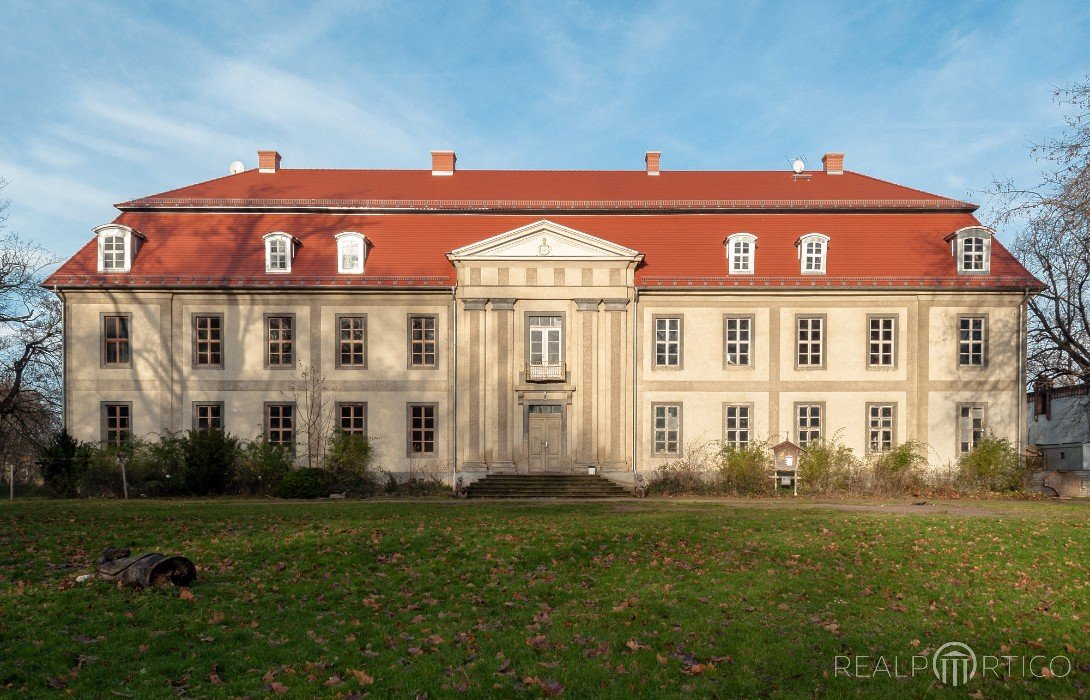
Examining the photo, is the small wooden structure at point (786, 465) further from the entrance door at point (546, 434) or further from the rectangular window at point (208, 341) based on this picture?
the rectangular window at point (208, 341)

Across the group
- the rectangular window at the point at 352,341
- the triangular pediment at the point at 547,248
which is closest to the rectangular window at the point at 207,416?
the rectangular window at the point at 352,341

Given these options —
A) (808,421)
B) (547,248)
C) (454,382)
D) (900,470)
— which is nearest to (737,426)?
(808,421)

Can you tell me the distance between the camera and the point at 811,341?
91.1ft

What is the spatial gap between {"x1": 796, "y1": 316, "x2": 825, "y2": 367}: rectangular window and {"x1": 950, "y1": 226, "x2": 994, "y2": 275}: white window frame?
498 cm

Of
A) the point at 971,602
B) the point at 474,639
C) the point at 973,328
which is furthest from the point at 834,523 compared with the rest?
the point at 973,328

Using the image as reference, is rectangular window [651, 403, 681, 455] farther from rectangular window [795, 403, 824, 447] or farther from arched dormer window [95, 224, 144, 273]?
arched dormer window [95, 224, 144, 273]

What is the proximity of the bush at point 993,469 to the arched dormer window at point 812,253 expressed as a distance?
7.61 metres

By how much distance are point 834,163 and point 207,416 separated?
25.5 metres

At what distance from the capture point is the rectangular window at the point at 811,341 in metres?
27.8

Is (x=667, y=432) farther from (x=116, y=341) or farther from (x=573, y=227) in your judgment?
(x=116, y=341)

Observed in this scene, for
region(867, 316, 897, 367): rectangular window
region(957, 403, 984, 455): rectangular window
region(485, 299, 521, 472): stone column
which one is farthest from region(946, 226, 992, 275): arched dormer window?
region(485, 299, 521, 472): stone column

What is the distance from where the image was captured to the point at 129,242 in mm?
27719

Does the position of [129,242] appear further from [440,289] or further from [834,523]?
[834,523]

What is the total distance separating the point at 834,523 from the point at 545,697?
10.5 m
